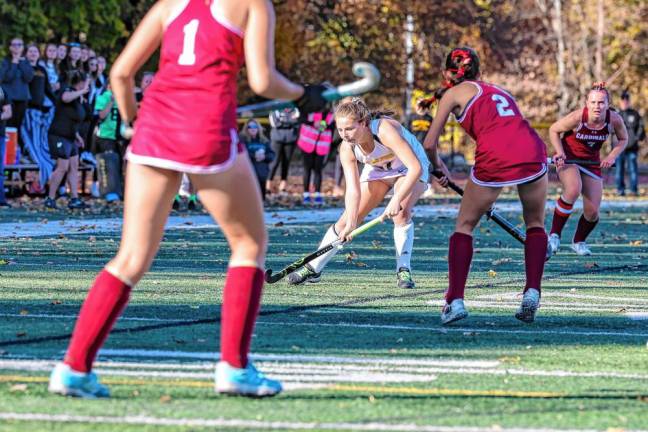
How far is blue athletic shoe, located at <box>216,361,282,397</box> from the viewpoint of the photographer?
6500 mm

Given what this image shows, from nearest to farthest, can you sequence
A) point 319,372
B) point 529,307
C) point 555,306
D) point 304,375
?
point 304,375 → point 319,372 → point 529,307 → point 555,306

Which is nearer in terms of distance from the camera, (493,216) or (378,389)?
(378,389)

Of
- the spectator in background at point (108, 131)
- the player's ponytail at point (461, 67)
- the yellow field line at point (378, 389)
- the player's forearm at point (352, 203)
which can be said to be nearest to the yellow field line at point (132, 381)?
the yellow field line at point (378, 389)

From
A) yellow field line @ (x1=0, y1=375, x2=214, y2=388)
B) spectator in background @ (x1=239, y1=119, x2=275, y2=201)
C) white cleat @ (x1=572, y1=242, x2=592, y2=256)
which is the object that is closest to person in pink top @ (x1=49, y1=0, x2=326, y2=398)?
yellow field line @ (x1=0, y1=375, x2=214, y2=388)

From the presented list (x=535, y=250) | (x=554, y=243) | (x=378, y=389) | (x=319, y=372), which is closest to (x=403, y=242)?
(x=535, y=250)

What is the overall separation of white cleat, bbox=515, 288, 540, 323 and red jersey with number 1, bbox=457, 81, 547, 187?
68cm

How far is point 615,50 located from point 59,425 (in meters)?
46.3

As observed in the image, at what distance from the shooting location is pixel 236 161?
650 cm

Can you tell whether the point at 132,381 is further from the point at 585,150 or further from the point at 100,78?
the point at 100,78

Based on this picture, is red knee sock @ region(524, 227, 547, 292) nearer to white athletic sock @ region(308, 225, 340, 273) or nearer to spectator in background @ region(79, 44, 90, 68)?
white athletic sock @ region(308, 225, 340, 273)

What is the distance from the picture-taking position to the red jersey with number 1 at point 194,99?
640 centimetres

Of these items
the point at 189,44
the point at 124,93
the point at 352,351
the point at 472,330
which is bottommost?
the point at 472,330

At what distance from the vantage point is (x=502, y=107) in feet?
33.0

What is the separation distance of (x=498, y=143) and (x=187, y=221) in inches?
439
